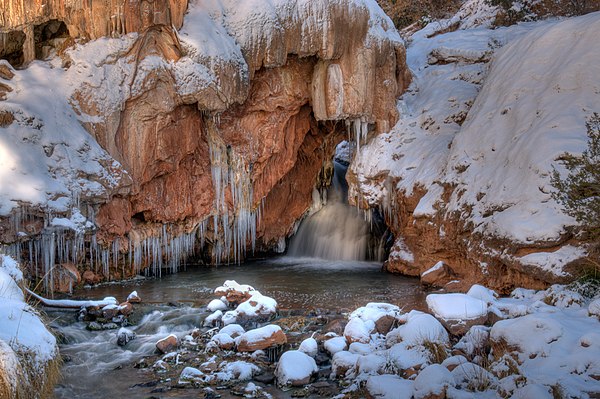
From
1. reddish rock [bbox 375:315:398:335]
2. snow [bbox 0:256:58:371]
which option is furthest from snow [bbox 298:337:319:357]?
snow [bbox 0:256:58:371]

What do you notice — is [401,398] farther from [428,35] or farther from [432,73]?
[428,35]

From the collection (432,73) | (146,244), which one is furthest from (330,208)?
(146,244)

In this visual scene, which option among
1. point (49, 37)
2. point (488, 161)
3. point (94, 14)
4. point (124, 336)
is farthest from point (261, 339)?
point (49, 37)

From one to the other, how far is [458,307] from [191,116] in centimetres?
988

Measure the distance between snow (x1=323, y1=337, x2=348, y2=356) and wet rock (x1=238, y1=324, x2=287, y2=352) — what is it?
0.78 meters

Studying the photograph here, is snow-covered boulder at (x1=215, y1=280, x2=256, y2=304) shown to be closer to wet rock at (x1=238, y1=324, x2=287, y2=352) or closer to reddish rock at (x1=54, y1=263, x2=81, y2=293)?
wet rock at (x1=238, y1=324, x2=287, y2=352)

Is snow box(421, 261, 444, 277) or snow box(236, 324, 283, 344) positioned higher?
snow box(421, 261, 444, 277)

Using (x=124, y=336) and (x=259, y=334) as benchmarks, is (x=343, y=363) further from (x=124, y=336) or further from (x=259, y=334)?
(x=124, y=336)

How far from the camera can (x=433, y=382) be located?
272 inches

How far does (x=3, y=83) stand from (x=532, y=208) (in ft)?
40.1

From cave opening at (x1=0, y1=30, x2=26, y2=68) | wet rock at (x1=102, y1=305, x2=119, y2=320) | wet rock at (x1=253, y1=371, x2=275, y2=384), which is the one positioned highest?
cave opening at (x1=0, y1=30, x2=26, y2=68)

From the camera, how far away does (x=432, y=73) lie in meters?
20.0

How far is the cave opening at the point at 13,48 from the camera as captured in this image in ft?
47.0

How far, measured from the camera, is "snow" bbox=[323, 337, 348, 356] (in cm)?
940
